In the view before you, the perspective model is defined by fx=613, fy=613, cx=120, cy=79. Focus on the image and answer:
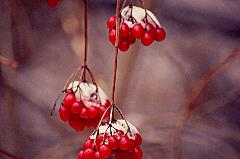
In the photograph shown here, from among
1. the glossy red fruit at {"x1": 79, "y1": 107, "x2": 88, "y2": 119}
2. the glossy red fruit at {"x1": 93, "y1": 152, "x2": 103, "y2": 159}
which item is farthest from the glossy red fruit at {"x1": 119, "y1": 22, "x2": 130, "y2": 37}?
the glossy red fruit at {"x1": 93, "y1": 152, "x2": 103, "y2": 159}

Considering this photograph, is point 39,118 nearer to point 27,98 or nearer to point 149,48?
point 27,98

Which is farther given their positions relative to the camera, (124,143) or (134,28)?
(134,28)

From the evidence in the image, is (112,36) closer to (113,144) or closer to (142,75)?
(113,144)

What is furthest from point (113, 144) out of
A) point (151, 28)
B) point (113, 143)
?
point (151, 28)

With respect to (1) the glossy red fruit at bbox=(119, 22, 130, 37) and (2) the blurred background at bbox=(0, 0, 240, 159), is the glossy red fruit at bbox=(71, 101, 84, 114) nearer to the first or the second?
(1) the glossy red fruit at bbox=(119, 22, 130, 37)

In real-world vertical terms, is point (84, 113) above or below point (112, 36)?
below

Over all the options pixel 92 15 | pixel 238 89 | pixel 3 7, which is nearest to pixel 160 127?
pixel 238 89

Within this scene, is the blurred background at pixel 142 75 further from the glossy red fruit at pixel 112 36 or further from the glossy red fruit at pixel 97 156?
the glossy red fruit at pixel 97 156
